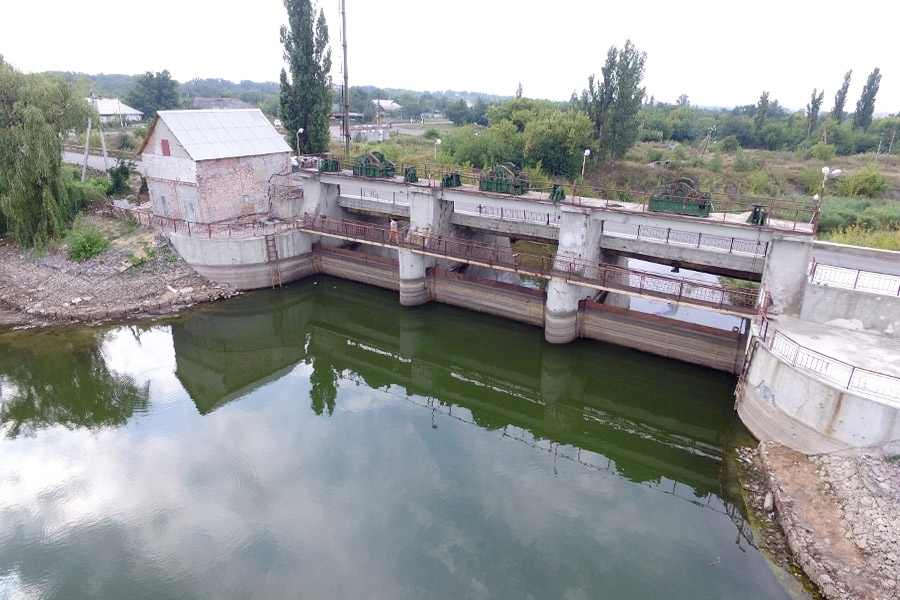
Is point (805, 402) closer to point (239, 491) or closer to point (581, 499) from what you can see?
point (581, 499)

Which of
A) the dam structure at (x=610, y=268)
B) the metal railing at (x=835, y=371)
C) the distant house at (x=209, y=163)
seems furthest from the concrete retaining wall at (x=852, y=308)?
the distant house at (x=209, y=163)

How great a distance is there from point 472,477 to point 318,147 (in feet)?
91.3

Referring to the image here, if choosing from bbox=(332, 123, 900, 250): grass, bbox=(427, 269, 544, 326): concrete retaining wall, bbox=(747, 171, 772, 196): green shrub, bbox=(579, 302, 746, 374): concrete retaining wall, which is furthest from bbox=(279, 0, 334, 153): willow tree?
bbox=(747, 171, 772, 196): green shrub

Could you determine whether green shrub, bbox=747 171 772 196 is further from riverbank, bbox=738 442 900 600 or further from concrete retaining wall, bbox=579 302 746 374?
riverbank, bbox=738 442 900 600

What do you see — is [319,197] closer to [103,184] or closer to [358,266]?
[358,266]

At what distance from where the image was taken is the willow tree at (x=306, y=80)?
33375 millimetres

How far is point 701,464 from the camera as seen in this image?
15.7 metres

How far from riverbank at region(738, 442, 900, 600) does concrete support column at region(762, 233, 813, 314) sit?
510cm

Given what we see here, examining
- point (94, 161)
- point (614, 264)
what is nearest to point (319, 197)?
point (614, 264)

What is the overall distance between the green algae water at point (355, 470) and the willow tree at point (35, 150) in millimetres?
7731

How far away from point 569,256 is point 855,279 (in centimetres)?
879

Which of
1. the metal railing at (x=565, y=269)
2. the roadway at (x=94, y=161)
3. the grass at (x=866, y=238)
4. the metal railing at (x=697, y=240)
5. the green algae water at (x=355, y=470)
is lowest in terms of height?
the green algae water at (x=355, y=470)

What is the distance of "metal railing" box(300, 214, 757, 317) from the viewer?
61.6 ft

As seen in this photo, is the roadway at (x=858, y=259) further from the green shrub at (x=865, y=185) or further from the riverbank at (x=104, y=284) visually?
the green shrub at (x=865, y=185)
